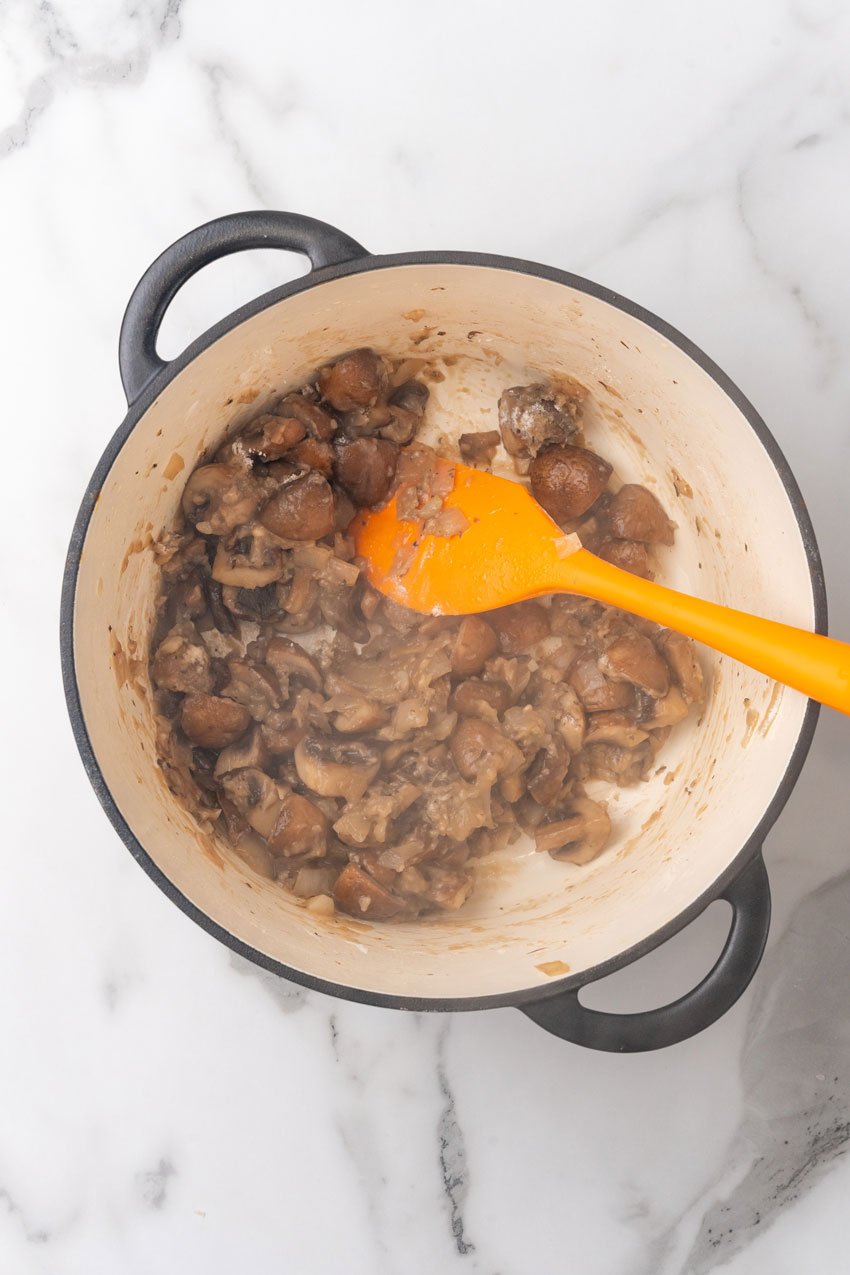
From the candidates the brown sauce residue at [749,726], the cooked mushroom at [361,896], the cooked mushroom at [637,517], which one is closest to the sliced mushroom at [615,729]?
the brown sauce residue at [749,726]

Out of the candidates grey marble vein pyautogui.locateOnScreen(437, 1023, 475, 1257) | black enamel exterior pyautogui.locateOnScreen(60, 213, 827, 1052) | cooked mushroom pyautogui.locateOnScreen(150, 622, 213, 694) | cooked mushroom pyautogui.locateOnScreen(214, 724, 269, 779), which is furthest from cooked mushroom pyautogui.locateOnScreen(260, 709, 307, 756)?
grey marble vein pyautogui.locateOnScreen(437, 1023, 475, 1257)

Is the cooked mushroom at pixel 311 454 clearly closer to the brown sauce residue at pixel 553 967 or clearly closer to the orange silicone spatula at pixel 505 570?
the orange silicone spatula at pixel 505 570

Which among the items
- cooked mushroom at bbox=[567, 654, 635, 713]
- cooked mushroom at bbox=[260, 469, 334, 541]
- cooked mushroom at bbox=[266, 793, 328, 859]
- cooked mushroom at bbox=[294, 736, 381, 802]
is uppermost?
cooked mushroom at bbox=[260, 469, 334, 541]

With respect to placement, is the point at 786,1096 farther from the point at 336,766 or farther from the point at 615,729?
the point at 336,766

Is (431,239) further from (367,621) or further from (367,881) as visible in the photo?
(367,881)

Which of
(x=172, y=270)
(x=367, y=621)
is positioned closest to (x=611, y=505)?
(x=367, y=621)

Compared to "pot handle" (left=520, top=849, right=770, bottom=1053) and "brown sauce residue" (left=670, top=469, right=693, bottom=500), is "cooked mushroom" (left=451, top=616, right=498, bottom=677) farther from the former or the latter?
"pot handle" (left=520, top=849, right=770, bottom=1053)

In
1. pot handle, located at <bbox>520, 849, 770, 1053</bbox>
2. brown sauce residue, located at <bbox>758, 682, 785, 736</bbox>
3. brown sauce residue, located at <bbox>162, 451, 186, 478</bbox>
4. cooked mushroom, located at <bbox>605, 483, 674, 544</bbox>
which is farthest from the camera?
cooked mushroom, located at <bbox>605, 483, 674, 544</bbox>
